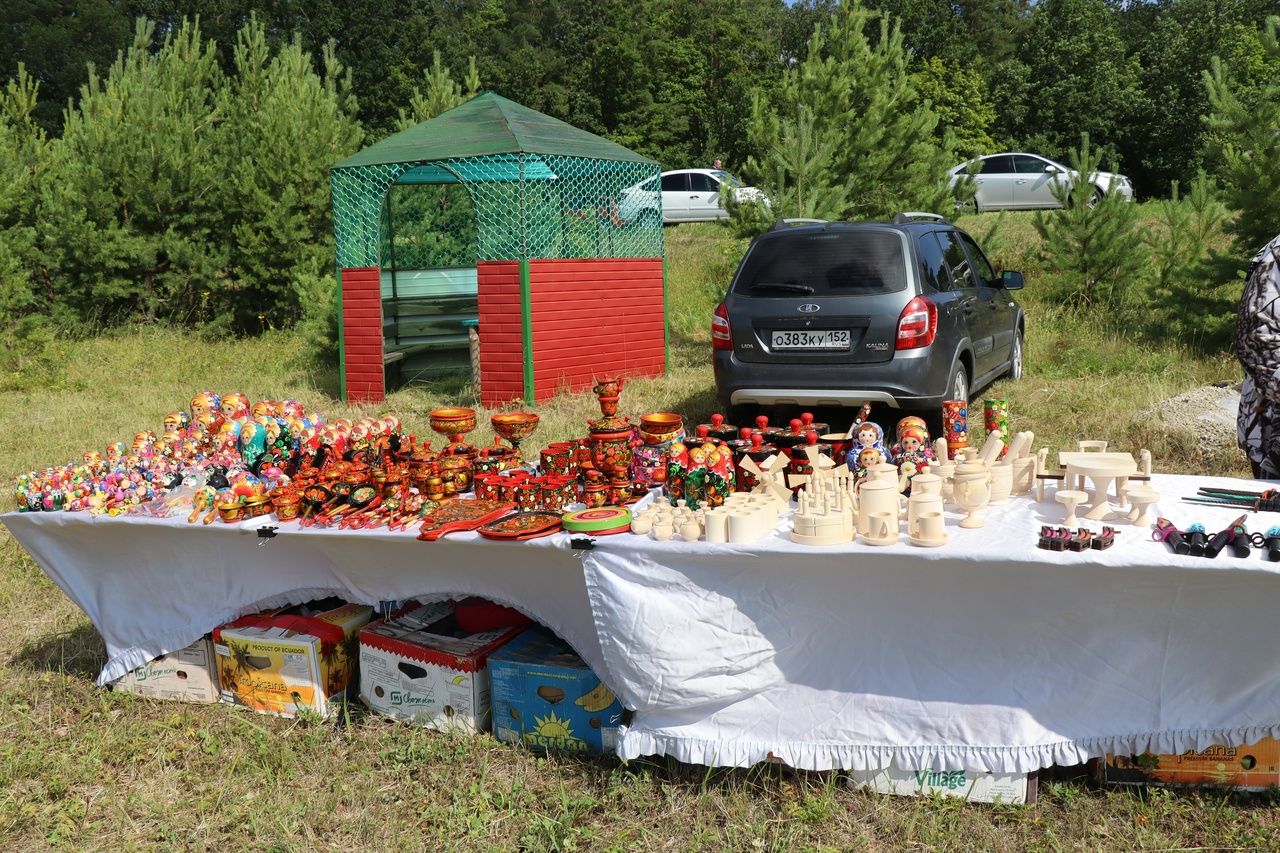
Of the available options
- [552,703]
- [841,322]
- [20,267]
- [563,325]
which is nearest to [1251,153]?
[841,322]

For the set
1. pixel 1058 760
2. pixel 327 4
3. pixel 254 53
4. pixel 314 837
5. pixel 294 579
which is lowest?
pixel 314 837

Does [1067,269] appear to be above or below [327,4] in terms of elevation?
below

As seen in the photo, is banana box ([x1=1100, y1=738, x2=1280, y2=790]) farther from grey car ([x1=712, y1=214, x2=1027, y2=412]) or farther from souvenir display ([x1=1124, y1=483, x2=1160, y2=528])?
grey car ([x1=712, y1=214, x2=1027, y2=412])

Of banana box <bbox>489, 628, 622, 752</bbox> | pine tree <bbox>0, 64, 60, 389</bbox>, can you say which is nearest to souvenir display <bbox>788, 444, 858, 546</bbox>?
banana box <bbox>489, 628, 622, 752</bbox>

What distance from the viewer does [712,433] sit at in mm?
3744

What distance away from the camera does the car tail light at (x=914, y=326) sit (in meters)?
6.50

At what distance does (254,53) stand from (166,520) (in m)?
15.8

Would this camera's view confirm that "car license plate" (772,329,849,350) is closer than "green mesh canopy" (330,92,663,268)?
Yes

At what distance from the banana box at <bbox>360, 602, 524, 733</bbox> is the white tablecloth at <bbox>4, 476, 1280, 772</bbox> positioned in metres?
0.41

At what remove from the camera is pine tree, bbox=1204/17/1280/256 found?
353 inches

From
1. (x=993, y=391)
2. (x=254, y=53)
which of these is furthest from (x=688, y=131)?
(x=993, y=391)

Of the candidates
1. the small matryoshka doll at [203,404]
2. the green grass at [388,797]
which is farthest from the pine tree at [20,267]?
the small matryoshka doll at [203,404]

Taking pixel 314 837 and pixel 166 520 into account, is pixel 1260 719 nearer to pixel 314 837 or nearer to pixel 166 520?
pixel 314 837

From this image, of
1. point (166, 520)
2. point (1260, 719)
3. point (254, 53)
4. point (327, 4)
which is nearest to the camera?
point (1260, 719)
